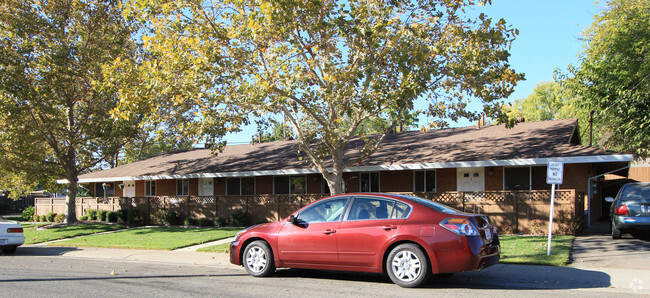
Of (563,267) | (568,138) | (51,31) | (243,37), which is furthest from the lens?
(51,31)

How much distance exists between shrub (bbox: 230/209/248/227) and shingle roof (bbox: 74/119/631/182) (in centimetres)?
182

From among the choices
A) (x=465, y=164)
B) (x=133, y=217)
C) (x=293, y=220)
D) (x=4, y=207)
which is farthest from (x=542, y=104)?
(x=4, y=207)

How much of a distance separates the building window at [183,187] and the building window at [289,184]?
18.6 feet

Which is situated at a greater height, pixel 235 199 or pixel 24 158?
pixel 24 158

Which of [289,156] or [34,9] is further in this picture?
[289,156]

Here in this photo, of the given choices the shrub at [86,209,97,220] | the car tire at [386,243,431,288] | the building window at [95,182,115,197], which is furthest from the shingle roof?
the car tire at [386,243,431,288]

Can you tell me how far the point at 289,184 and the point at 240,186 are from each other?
9.48 ft

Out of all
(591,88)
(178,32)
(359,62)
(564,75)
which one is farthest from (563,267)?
(564,75)

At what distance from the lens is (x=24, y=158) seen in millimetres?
22594

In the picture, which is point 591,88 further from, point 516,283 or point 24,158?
point 24,158

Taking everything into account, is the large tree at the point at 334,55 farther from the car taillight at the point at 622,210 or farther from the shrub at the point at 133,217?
the shrub at the point at 133,217

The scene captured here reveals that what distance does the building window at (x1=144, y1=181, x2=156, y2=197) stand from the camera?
2848 centimetres

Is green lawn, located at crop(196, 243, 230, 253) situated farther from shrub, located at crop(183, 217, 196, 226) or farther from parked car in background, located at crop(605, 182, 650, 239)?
parked car in background, located at crop(605, 182, 650, 239)

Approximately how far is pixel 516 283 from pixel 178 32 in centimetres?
1083
